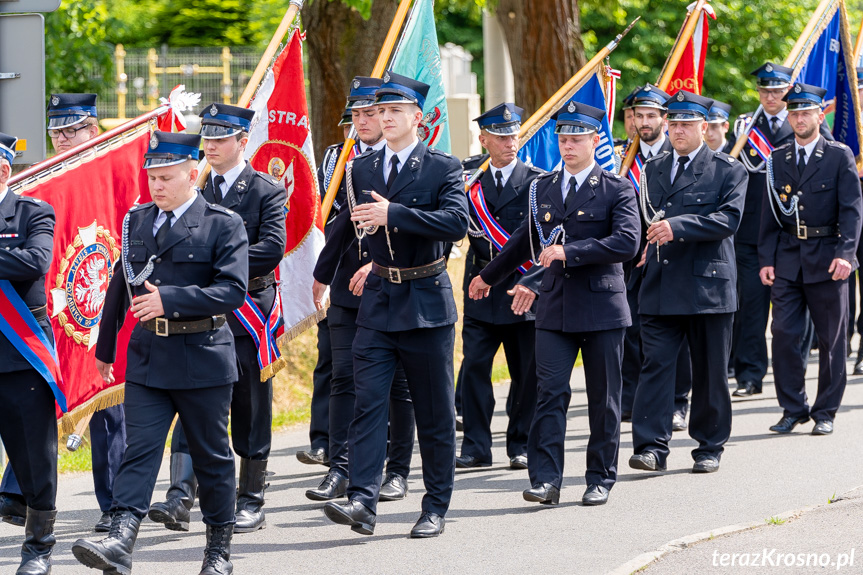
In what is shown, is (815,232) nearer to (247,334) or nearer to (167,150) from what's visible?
(247,334)

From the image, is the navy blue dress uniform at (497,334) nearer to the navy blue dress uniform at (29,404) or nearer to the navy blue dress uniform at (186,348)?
the navy blue dress uniform at (186,348)

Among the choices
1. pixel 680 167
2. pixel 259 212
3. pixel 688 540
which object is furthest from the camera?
pixel 680 167

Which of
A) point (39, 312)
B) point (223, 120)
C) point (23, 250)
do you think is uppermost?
point (223, 120)

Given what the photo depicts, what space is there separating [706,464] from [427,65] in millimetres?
3112

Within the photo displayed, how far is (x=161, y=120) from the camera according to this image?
767 centimetres

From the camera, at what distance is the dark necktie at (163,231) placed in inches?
235

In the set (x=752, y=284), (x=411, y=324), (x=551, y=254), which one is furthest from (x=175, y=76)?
(x=411, y=324)

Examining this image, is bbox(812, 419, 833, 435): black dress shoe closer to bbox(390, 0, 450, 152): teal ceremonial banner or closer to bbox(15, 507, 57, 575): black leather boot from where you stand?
bbox(390, 0, 450, 152): teal ceremonial banner

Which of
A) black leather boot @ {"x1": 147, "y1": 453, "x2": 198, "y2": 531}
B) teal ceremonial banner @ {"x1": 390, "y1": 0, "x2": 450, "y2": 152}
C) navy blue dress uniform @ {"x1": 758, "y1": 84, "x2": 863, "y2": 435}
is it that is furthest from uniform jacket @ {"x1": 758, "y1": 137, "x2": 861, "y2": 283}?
black leather boot @ {"x1": 147, "y1": 453, "x2": 198, "y2": 531}

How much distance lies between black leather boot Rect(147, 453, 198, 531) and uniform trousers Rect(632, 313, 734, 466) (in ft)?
9.19

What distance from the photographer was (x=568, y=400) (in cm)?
754

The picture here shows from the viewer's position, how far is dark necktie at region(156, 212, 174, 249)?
19.6 ft

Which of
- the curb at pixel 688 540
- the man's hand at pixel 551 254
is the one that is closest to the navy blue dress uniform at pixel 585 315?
the man's hand at pixel 551 254

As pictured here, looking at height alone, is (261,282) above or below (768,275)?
above
